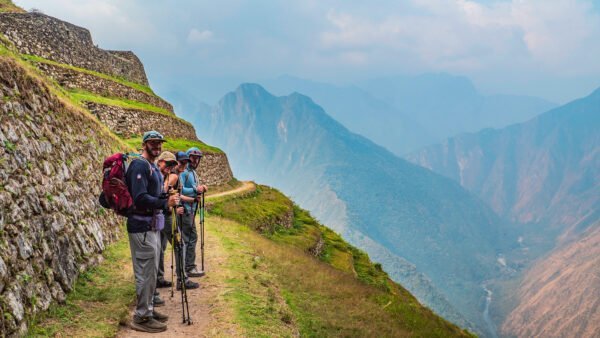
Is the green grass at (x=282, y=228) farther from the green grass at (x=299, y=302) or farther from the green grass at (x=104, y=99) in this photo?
the green grass at (x=104, y=99)

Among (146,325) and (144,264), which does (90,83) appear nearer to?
(144,264)

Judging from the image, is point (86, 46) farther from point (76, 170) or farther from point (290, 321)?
point (290, 321)

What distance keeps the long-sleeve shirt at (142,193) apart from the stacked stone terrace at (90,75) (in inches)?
994

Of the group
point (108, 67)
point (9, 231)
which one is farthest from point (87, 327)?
point (108, 67)

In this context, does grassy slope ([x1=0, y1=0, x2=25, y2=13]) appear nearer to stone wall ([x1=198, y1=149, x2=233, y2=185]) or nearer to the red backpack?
stone wall ([x1=198, y1=149, x2=233, y2=185])

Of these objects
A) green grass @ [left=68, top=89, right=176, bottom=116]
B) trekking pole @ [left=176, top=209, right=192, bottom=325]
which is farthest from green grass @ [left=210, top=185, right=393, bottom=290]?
trekking pole @ [left=176, top=209, right=192, bottom=325]

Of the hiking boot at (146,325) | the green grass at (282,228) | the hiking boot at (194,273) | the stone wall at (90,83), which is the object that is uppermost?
the stone wall at (90,83)

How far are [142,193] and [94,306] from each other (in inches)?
121

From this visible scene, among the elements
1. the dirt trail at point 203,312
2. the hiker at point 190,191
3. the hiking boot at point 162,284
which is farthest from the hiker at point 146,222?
the hiker at point 190,191

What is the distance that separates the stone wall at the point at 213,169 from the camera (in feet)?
133

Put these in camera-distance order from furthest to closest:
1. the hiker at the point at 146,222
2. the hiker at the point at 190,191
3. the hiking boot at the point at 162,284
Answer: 1. the hiker at the point at 190,191
2. the hiking boot at the point at 162,284
3. the hiker at the point at 146,222

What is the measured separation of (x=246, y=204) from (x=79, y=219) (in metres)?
24.7

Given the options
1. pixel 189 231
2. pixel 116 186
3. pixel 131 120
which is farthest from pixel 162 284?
pixel 131 120

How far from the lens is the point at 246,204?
3547 centimetres
